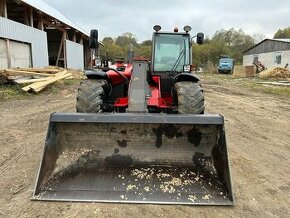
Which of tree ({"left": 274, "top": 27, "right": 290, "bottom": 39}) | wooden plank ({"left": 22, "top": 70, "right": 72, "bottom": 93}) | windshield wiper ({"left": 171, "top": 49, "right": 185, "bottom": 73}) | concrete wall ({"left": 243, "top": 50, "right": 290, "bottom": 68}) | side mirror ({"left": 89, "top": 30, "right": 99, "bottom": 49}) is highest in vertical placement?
tree ({"left": 274, "top": 27, "right": 290, "bottom": 39})

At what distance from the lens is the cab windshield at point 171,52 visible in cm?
641

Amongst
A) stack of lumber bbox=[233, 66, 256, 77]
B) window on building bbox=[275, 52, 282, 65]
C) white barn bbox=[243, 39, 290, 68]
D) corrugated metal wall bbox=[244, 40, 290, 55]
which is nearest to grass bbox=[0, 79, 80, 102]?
stack of lumber bbox=[233, 66, 256, 77]

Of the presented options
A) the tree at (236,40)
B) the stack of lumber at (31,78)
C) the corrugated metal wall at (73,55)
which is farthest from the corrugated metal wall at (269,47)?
the stack of lumber at (31,78)

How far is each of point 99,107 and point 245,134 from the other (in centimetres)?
344

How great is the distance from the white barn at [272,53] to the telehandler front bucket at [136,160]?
33.9 m

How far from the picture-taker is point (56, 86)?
563 inches

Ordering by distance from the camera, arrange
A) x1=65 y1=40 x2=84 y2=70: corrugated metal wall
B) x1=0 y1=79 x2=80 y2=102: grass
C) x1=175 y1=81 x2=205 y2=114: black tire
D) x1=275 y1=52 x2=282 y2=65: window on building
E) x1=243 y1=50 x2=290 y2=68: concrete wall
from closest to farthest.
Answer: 1. x1=175 y1=81 x2=205 y2=114: black tire
2. x1=0 y1=79 x2=80 y2=102: grass
3. x1=65 y1=40 x2=84 y2=70: corrugated metal wall
4. x1=243 y1=50 x2=290 y2=68: concrete wall
5. x1=275 y1=52 x2=282 y2=65: window on building

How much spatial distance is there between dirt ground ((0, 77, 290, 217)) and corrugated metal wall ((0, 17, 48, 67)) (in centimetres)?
553

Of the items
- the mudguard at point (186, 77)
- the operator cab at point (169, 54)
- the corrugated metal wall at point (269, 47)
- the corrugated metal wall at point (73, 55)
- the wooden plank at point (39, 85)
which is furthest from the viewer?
the corrugated metal wall at point (269, 47)

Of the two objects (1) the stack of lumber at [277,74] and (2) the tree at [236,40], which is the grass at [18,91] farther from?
(2) the tree at [236,40]

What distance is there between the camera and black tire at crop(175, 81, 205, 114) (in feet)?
16.2

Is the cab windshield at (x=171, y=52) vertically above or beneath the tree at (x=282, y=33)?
beneath

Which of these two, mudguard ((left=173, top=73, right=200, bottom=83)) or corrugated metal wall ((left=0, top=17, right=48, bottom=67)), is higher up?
corrugated metal wall ((left=0, top=17, right=48, bottom=67))

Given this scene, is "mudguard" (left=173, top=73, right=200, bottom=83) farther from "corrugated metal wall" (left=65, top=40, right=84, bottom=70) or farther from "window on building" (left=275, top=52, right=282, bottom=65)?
"window on building" (left=275, top=52, right=282, bottom=65)
